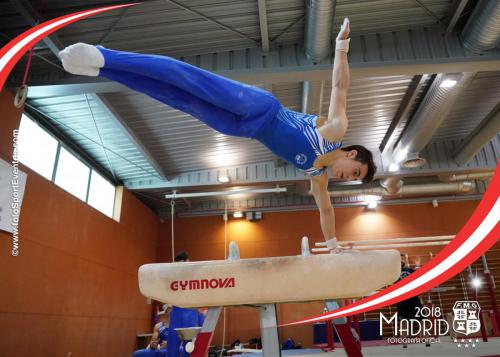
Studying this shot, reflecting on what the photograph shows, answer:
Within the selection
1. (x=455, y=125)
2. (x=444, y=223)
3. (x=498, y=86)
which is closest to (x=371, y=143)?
(x=455, y=125)

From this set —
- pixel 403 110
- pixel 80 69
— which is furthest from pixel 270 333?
pixel 403 110

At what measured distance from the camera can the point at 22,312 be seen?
629 cm

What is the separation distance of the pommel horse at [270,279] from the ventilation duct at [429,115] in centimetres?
541

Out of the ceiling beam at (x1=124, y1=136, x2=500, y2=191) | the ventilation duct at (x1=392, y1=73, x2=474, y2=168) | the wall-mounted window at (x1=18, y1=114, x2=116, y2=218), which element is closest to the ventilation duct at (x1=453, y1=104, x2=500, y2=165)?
the ceiling beam at (x1=124, y1=136, x2=500, y2=191)

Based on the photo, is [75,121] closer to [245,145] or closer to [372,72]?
[245,145]

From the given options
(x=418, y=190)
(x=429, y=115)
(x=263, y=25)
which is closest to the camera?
(x=263, y=25)

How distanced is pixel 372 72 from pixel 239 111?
4136mm

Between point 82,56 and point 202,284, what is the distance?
1.63 meters

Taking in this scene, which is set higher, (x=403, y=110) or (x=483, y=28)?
(x=403, y=110)

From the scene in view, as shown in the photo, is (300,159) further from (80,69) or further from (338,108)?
(80,69)

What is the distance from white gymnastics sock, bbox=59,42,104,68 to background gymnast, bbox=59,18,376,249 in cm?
1

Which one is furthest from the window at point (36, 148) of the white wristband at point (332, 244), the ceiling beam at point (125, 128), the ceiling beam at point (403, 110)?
the ceiling beam at point (403, 110)

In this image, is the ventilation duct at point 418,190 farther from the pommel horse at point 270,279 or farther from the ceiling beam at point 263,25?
the pommel horse at point 270,279

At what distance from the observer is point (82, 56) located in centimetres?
246
